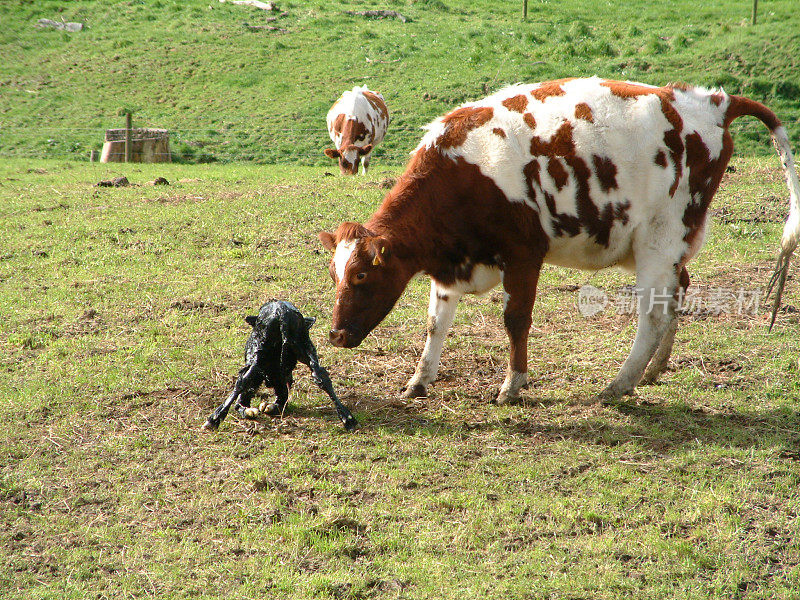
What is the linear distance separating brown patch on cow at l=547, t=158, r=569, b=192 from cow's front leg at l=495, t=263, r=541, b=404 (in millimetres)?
618

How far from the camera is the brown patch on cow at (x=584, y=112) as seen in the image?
576 centimetres

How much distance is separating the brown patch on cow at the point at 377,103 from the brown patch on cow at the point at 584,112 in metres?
11.9

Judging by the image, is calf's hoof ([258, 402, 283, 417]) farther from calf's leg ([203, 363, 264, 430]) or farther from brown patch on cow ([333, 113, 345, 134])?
brown patch on cow ([333, 113, 345, 134])

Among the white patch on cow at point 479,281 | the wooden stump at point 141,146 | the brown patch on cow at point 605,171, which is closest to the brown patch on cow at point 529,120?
the brown patch on cow at point 605,171

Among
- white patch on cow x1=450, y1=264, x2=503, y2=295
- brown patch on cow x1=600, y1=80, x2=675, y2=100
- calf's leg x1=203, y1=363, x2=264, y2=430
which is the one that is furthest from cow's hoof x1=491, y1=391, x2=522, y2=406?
brown patch on cow x1=600, y1=80, x2=675, y2=100

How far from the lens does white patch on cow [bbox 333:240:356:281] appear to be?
5609 millimetres

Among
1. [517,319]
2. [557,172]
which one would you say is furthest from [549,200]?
[517,319]

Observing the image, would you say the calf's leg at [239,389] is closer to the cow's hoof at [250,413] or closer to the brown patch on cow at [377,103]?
the cow's hoof at [250,413]

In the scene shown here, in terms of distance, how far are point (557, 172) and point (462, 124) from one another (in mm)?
776

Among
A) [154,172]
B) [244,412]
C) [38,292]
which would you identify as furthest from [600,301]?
[154,172]

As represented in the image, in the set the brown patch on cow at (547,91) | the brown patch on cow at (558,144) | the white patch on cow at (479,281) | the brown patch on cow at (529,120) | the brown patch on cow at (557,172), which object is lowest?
the white patch on cow at (479,281)

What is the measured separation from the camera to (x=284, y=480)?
500cm

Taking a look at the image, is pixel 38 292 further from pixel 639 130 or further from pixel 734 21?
pixel 734 21

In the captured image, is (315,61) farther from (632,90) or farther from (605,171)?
(605,171)
